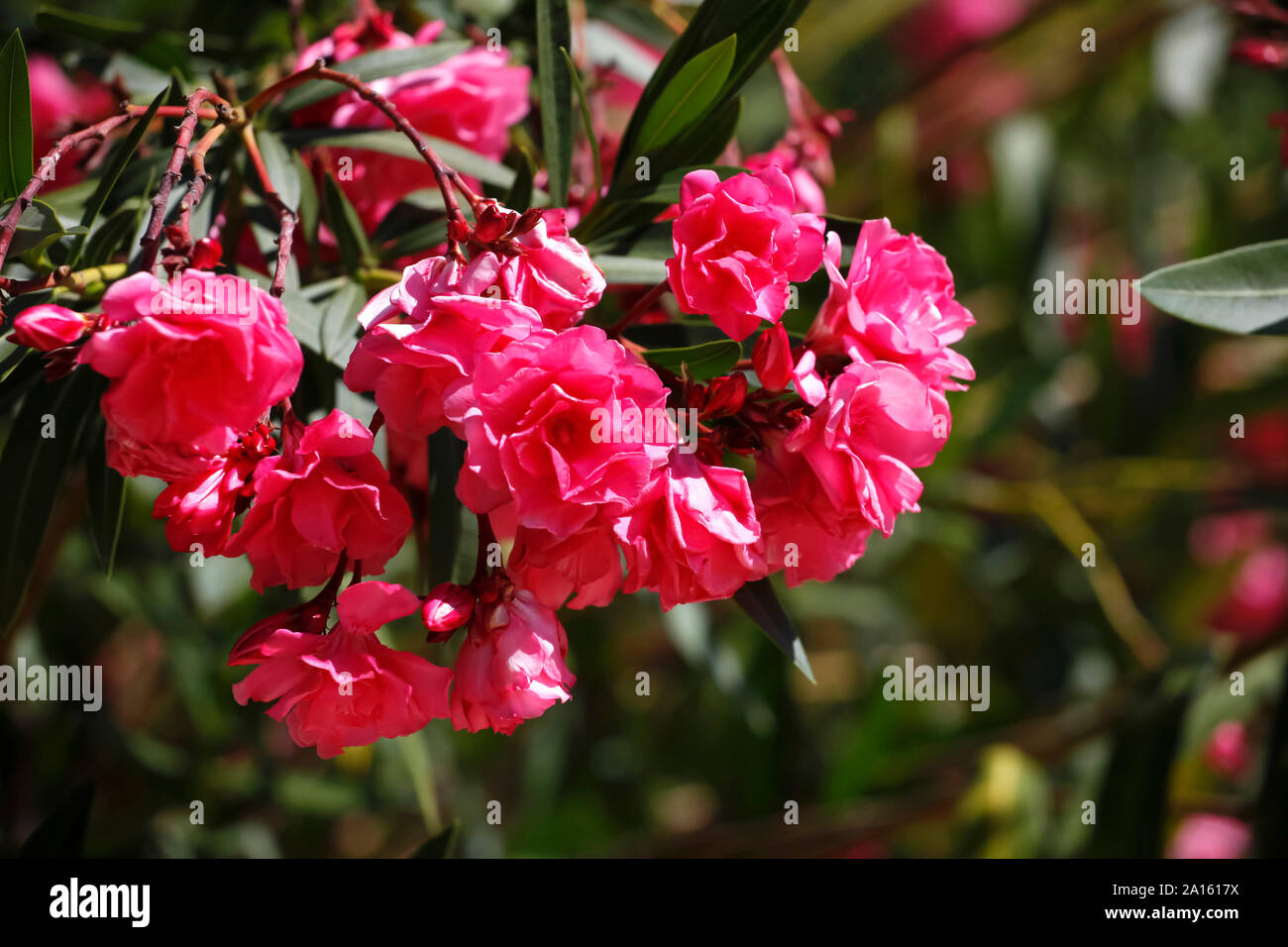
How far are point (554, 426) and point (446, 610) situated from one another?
0.55 ft

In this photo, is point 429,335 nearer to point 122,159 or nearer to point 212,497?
point 212,497

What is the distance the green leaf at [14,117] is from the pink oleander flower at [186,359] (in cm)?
28

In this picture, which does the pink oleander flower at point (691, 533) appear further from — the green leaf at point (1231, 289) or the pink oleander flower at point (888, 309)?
the green leaf at point (1231, 289)

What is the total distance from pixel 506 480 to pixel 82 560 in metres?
1.45

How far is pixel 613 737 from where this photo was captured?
7.48 feet

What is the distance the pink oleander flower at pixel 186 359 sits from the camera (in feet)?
1.98

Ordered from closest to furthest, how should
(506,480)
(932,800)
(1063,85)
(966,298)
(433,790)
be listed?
(506,480) < (932,800) < (433,790) < (966,298) < (1063,85)

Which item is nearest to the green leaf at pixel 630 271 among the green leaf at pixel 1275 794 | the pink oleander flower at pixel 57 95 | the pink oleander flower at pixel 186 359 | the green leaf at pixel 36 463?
the pink oleander flower at pixel 186 359

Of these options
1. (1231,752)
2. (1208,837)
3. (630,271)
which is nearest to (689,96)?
(630,271)

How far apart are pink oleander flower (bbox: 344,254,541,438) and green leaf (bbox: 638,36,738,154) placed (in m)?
0.31

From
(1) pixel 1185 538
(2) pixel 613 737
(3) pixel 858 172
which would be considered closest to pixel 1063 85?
(3) pixel 858 172

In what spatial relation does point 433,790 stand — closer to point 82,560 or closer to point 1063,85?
point 82,560

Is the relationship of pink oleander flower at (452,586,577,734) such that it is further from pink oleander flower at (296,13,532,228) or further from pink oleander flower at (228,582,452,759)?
pink oleander flower at (296,13,532,228)

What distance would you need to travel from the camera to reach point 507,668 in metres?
0.71
